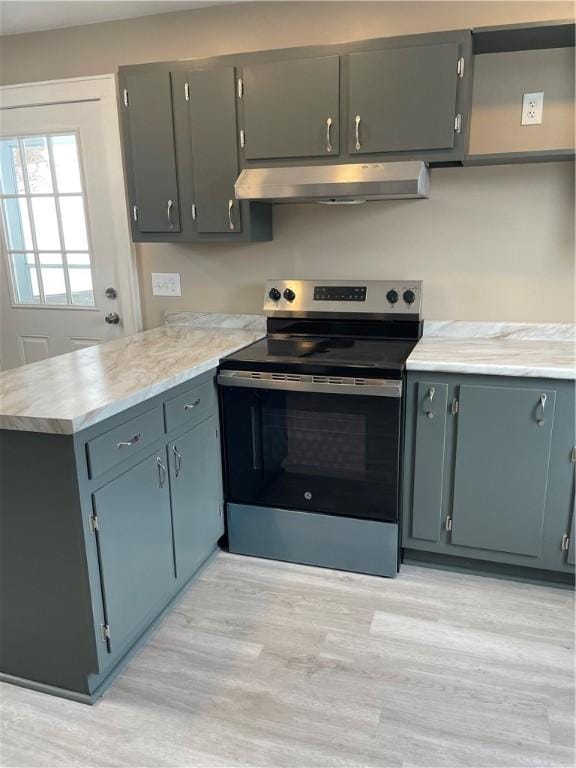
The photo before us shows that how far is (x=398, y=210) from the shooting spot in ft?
8.35

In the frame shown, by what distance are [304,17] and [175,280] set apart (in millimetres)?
1369

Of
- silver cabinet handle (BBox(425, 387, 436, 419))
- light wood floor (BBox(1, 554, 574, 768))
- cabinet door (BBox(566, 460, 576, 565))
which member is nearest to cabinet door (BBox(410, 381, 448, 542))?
silver cabinet handle (BBox(425, 387, 436, 419))

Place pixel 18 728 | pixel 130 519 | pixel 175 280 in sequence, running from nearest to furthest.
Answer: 1. pixel 18 728
2. pixel 130 519
3. pixel 175 280

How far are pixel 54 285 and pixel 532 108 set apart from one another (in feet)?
8.44

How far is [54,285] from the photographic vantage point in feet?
10.4

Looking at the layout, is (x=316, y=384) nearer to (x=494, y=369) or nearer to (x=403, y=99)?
(x=494, y=369)

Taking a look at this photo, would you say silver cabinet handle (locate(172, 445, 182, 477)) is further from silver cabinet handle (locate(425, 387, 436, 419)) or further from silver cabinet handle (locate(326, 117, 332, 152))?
silver cabinet handle (locate(326, 117, 332, 152))

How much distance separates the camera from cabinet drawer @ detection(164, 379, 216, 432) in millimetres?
1950

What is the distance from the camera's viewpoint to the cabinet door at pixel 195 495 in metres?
2.03

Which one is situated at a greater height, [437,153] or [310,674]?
[437,153]

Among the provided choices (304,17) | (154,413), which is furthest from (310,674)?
(304,17)

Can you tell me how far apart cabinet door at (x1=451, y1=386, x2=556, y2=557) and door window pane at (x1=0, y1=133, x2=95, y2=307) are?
7.12 ft

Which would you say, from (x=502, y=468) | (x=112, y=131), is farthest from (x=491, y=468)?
(x=112, y=131)

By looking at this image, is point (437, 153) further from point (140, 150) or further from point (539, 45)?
point (140, 150)
